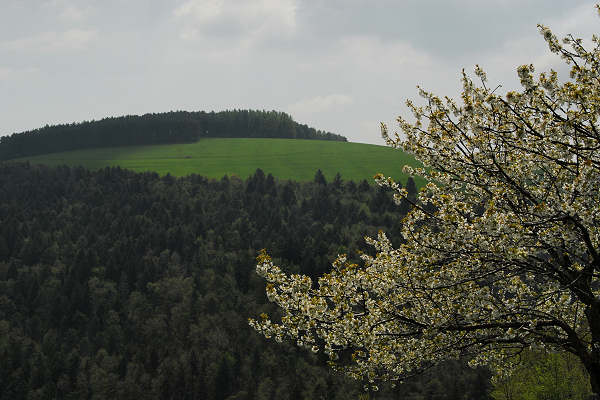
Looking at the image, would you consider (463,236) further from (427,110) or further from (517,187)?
(427,110)

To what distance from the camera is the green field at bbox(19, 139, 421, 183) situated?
156375 millimetres

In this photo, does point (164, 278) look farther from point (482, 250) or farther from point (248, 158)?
point (482, 250)

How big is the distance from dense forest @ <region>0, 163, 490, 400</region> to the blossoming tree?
61.1 m

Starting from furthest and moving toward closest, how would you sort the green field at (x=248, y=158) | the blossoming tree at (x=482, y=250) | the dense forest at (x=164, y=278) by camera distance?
1. the green field at (x=248, y=158)
2. the dense forest at (x=164, y=278)
3. the blossoming tree at (x=482, y=250)

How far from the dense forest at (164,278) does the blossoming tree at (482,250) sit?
61.1 m

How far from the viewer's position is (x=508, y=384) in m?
33.1

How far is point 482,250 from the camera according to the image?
891 centimetres

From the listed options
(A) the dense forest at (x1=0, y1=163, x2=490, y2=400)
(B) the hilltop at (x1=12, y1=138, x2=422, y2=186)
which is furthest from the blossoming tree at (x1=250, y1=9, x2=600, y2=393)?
(B) the hilltop at (x1=12, y1=138, x2=422, y2=186)

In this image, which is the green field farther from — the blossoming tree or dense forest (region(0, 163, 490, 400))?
the blossoming tree

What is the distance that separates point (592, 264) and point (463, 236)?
2.32 m

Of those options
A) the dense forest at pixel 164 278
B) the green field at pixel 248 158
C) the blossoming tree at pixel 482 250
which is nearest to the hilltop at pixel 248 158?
the green field at pixel 248 158

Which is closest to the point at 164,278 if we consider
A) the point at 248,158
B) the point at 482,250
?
the point at 248,158

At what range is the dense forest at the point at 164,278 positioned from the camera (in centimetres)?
8462

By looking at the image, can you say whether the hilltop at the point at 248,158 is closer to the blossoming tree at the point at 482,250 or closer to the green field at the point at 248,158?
the green field at the point at 248,158
